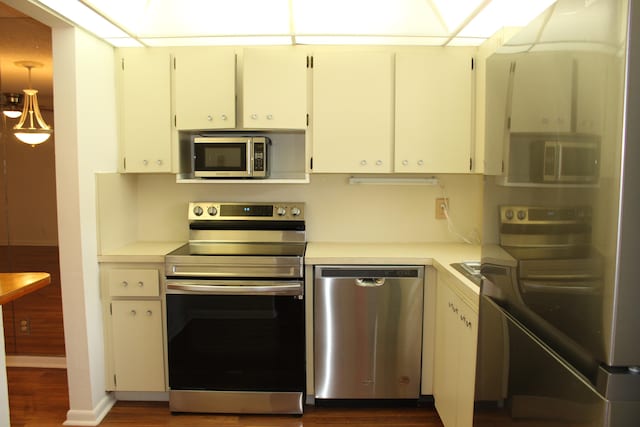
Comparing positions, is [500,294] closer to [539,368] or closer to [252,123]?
[539,368]

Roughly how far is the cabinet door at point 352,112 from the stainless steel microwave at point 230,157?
12.9 inches

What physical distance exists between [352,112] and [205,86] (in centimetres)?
87

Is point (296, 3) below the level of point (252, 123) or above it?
above

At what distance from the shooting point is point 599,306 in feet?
2.54

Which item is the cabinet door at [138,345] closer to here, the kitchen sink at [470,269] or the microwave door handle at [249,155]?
the microwave door handle at [249,155]

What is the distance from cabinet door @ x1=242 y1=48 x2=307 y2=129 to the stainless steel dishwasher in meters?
0.90

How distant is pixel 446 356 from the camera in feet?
6.88

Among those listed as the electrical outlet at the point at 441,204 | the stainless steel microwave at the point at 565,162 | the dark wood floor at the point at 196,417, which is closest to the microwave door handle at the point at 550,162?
the stainless steel microwave at the point at 565,162

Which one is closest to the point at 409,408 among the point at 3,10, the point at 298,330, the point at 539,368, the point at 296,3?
the point at 298,330

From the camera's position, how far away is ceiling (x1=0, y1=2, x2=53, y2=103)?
7.87ft

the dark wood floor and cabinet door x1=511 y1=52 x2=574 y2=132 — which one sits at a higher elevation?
cabinet door x1=511 y1=52 x2=574 y2=132

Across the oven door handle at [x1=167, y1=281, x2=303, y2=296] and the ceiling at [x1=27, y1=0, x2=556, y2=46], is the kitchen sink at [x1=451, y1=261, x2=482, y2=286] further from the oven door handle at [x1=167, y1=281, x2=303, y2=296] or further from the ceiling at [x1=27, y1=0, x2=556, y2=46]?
the ceiling at [x1=27, y1=0, x2=556, y2=46]

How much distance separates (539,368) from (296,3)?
1.93 meters

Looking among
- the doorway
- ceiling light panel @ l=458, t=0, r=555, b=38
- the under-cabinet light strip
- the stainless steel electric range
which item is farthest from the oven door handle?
ceiling light panel @ l=458, t=0, r=555, b=38
